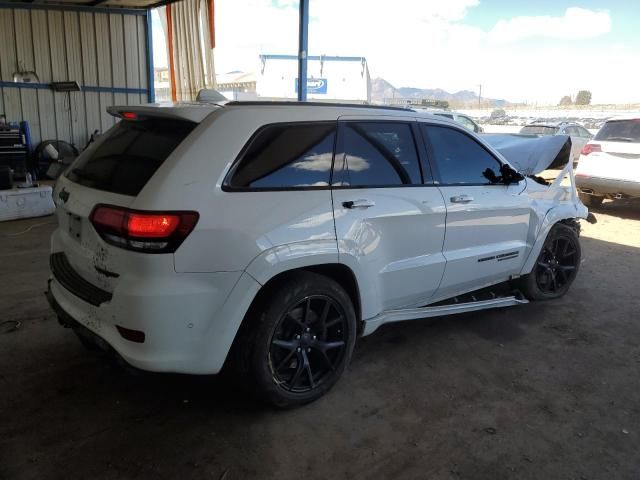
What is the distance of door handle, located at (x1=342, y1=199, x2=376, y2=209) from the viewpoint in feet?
9.92

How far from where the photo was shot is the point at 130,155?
9.14ft

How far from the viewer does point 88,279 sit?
2730 mm

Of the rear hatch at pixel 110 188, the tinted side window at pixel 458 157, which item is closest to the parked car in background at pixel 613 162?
the tinted side window at pixel 458 157

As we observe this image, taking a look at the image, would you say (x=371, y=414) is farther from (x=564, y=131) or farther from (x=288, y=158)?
(x=564, y=131)

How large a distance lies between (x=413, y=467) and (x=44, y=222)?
6.97 m

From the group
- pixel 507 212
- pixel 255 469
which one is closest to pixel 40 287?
pixel 255 469

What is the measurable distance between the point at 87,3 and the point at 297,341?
35.8 feet

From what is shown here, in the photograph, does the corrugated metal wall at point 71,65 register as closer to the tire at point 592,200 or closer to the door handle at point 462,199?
the tire at point 592,200

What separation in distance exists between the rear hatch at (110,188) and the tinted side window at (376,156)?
3.08 ft

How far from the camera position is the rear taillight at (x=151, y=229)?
7.84 ft

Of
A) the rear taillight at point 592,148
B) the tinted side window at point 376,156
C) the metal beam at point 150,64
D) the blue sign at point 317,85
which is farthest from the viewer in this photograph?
the blue sign at point 317,85

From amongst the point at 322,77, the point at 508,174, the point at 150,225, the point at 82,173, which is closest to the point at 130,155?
the point at 82,173

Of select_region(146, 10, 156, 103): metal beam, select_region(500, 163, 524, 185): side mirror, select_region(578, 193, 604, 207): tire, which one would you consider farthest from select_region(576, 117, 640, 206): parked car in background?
select_region(146, 10, 156, 103): metal beam

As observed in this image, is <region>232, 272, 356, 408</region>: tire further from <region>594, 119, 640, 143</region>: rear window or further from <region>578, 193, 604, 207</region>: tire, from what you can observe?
<region>578, 193, 604, 207</region>: tire
